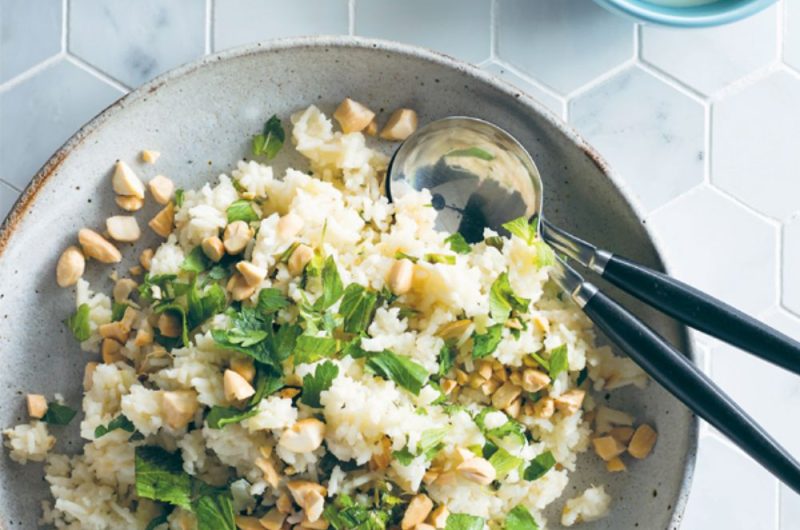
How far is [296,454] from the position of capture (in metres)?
1.22

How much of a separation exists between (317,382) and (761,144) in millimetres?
892

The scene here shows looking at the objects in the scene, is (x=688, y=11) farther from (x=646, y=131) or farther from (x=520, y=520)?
(x=520, y=520)

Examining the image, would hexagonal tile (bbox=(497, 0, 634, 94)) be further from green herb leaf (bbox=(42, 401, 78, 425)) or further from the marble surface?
green herb leaf (bbox=(42, 401, 78, 425))

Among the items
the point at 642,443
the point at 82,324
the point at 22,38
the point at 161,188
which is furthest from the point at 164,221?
the point at 642,443

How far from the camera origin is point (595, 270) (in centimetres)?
139

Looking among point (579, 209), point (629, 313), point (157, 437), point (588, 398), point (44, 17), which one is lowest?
point (157, 437)

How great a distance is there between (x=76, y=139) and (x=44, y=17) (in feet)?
0.98

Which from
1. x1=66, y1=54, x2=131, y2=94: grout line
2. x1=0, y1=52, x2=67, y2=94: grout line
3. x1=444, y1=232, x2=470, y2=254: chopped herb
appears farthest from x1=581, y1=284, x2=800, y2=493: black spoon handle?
x1=0, y1=52, x2=67, y2=94: grout line

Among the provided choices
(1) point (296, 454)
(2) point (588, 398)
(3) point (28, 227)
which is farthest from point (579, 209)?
(3) point (28, 227)

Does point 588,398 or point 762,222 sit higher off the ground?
point 762,222

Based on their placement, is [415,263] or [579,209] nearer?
[415,263]

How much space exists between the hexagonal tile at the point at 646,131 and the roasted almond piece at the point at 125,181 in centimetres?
70

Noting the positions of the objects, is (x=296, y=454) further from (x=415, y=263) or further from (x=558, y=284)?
(x=558, y=284)

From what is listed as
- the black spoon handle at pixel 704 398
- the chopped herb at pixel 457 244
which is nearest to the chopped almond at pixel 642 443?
the black spoon handle at pixel 704 398
